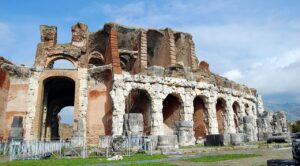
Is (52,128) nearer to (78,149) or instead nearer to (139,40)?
(139,40)

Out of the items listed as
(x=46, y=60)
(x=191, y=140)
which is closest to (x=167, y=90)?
(x=191, y=140)

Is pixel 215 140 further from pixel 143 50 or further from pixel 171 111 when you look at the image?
pixel 143 50

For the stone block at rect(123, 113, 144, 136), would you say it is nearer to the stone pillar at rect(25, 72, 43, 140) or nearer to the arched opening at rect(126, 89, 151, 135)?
the arched opening at rect(126, 89, 151, 135)

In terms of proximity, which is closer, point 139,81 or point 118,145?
point 118,145

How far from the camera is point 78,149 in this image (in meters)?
10.3

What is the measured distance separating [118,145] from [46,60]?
542 inches

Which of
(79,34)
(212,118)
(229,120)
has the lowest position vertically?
(229,120)

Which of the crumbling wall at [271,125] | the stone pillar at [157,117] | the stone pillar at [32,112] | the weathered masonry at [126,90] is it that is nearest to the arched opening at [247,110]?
the weathered masonry at [126,90]

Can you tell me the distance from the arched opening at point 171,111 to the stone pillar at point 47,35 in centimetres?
1088

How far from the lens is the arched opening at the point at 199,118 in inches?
762

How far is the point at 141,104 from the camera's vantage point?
63.7 feet

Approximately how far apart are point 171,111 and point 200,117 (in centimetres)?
232

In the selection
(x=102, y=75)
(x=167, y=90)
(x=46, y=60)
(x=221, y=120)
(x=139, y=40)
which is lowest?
(x=221, y=120)

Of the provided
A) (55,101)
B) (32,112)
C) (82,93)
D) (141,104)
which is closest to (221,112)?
(141,104)
